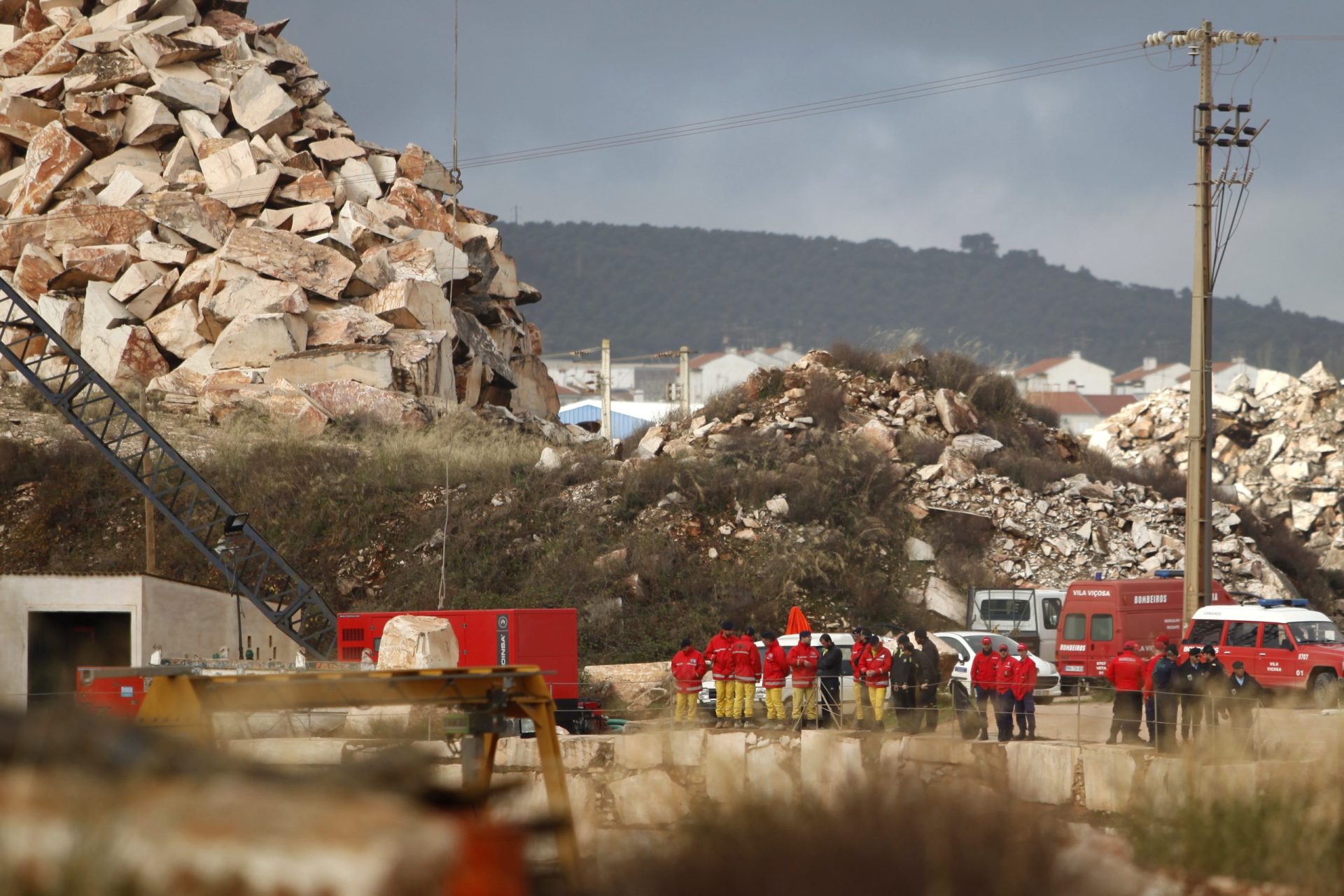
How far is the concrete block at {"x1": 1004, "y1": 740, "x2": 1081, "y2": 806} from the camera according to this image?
15172 mm

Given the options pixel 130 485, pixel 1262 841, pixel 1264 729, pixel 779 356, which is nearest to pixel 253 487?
pixel 130 485

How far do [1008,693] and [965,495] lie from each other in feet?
58.4

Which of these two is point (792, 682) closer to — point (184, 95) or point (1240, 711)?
point (1240, 711)

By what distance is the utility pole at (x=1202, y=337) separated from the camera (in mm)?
21703

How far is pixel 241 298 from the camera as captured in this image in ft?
129

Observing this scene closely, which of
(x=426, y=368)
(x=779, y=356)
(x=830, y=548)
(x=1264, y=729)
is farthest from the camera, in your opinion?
(x=779, y=356)

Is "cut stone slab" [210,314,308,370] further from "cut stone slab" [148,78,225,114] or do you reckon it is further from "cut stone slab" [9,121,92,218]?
"cut stone slab" [148,78,225,114]

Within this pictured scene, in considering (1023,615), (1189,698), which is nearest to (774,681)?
(1189,698)

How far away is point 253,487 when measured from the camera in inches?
1330

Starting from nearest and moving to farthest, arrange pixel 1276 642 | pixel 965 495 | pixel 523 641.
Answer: pixel 1276 642 → pixel 523 641 → pixel 965 495

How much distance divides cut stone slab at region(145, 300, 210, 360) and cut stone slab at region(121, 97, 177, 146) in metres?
8.33

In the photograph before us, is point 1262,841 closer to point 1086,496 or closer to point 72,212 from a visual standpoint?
point 1086,496

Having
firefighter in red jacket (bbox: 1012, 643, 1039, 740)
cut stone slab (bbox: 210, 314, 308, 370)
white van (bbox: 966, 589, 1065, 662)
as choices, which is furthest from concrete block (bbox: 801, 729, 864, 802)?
cut stone slab (bbox: 210, 314, 308, 370)

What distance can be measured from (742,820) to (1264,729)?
785cm
